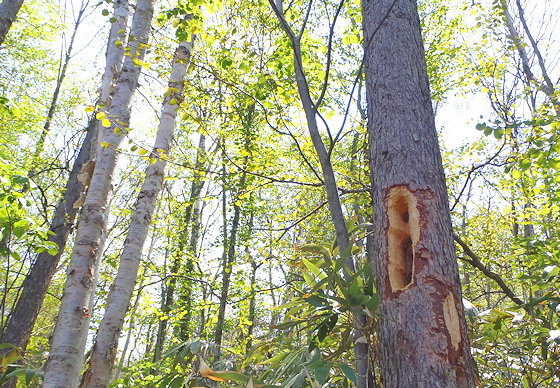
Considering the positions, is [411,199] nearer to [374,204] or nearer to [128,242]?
[374,204]

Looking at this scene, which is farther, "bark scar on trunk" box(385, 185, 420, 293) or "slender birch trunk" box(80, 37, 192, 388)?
"slender birch trunk" box(80, 37, 192, 388)

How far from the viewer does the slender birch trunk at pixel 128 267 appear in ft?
9.24

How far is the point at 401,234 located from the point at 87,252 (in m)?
2.40

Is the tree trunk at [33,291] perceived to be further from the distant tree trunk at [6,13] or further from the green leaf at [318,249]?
the green leaf at [318,249]

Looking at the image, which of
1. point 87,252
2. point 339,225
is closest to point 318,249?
point 339,225

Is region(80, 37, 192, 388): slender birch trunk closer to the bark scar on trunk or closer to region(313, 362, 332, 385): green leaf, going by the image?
the bark scar on trunk

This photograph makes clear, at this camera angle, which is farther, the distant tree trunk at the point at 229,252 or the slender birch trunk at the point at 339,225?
the distant tree trunk at the point at 229,252

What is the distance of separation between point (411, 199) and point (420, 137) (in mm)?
285

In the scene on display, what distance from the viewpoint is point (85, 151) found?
6.42 m

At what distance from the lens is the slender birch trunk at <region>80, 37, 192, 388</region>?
111 inches

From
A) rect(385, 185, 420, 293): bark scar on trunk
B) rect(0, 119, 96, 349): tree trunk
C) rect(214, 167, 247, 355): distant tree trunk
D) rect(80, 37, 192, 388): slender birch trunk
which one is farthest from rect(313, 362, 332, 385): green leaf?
rect(0, 119, 96, 349): tree trunk

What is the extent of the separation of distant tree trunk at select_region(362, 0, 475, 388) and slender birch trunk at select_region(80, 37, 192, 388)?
1.17m

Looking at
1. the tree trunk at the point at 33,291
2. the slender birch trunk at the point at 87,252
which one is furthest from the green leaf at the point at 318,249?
the tree trunk at the point at 33,291

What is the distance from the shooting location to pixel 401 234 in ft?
4.97
